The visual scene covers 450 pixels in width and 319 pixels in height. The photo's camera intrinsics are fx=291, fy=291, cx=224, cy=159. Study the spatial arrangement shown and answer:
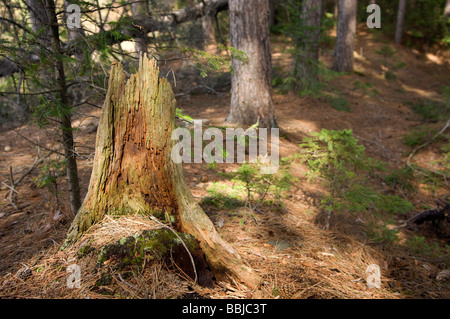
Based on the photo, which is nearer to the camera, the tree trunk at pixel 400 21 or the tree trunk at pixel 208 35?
the tree trunk at pixel 208 35

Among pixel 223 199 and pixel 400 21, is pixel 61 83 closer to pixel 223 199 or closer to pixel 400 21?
pixel 223 199

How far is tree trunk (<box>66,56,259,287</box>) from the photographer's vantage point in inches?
94.7

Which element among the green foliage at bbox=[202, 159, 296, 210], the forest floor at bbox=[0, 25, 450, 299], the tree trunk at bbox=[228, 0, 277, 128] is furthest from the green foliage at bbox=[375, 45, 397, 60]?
the green foliage at bbox=[202, 159, 296, 210]

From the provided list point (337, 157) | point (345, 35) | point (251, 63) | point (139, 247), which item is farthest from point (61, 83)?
point (345, 35)

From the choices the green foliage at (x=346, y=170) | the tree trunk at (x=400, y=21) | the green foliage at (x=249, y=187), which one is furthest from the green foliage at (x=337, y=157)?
the tree trunk at (x=400, y=21)

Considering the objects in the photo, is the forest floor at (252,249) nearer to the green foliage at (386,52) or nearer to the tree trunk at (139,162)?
the tree trunk at (139,162)

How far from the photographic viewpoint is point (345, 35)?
45.3ft

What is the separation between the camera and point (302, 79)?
32.4 feet

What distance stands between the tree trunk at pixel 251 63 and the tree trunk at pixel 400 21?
1687cm

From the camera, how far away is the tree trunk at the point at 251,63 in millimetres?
6176

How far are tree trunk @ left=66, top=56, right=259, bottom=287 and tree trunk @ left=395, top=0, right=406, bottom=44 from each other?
70.1ft

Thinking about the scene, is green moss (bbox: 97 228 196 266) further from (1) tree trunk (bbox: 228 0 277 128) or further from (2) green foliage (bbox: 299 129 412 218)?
(1) tree trunk (bbox: 228 0 277 128)

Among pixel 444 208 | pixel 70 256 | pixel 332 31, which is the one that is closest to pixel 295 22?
pixel 444 208
